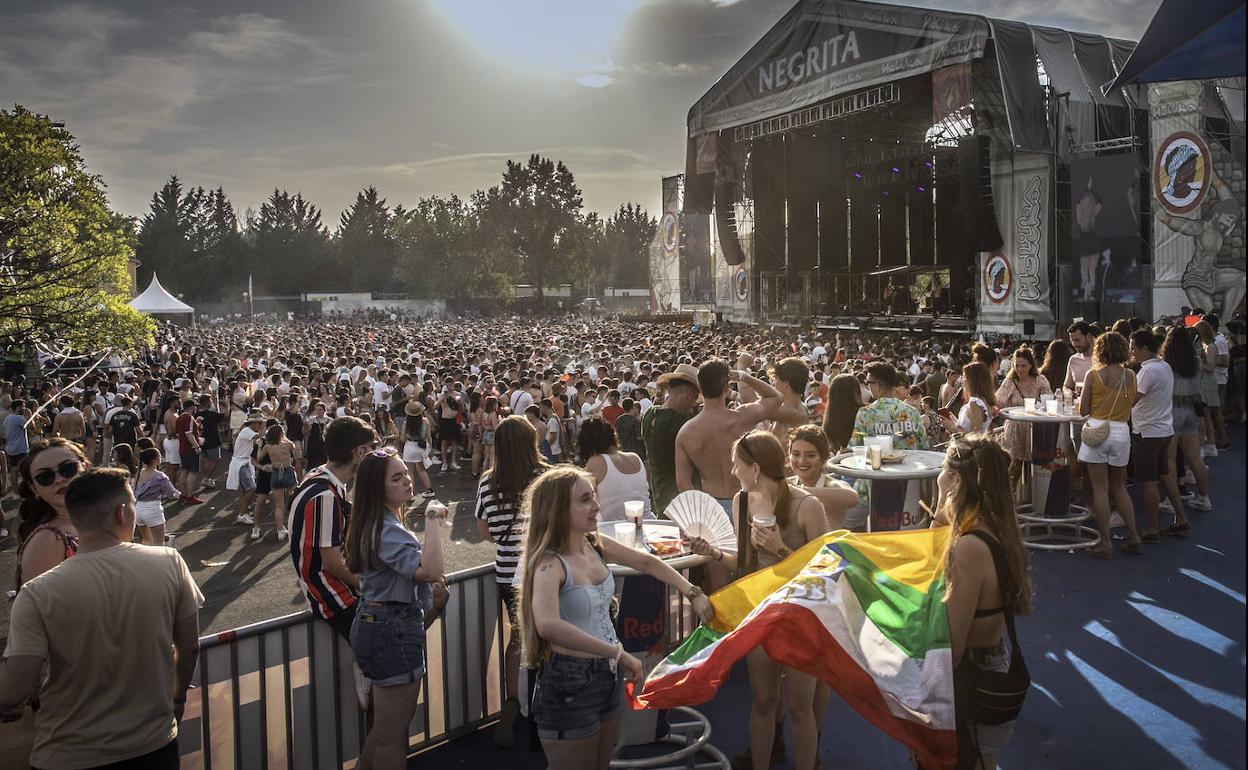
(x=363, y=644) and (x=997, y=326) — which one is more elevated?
(x=997, y=326)

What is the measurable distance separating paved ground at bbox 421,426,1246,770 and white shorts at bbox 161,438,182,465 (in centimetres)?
873

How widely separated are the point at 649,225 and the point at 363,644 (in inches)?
5051

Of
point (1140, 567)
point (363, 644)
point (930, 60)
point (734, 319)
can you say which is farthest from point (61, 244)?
point (734, 319)

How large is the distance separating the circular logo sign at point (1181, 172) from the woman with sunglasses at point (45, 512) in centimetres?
1796

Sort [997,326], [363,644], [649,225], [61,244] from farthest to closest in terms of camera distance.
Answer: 1. [649,225]
2. [997,326]
3. [61,244]
4. [363,644]

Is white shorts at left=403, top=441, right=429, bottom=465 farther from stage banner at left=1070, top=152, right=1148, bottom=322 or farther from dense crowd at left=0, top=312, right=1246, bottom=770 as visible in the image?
stage banner at left=1070, top=152, right=1148, bottom=322

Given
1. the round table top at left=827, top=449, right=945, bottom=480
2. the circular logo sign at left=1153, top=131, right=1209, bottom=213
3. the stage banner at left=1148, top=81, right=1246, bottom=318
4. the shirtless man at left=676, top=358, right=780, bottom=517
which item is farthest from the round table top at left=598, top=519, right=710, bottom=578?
the circular logo sign at left=1153, top=131, right=1209, bottom=213

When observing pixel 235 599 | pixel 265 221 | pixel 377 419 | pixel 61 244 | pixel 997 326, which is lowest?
pixel 235 599

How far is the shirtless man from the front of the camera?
5.12 m

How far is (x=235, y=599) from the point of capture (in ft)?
24.2

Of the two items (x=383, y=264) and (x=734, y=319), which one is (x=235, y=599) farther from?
(x=383, y=264)

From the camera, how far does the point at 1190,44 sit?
84.7 inches

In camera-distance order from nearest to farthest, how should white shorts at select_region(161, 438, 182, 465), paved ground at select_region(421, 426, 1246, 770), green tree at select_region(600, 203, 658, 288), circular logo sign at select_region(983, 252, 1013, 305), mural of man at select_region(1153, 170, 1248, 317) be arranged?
1. paved ground at select_region(421, 426, 1246, 770)
2. white shorts at select_region(161, 438, 182, 465)
3. mural of man at select_region(1153, 170, 1248, 317)
4. circular logo sign at select_region(983, 252, 1013, 305)
5. green tree at select_region(600, 203, 658, 288)

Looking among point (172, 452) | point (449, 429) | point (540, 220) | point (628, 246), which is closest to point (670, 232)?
point (449, 429)
